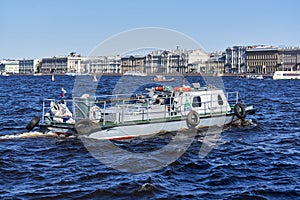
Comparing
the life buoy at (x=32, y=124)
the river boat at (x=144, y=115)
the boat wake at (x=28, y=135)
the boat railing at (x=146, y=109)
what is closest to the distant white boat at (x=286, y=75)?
the river boat at (x=144, y=115)

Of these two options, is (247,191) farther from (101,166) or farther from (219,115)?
(219,115)

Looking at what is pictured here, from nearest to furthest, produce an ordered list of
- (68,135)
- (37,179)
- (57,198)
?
(57,198), (37,179), (68,135)

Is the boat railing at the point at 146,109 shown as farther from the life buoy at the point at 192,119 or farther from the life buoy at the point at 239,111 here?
the life buoy at the point at 239,111

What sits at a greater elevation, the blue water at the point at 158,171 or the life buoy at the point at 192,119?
the life buoy at the point at 192,119

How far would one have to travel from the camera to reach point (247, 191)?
16.6 metres

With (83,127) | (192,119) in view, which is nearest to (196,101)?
(192,119)

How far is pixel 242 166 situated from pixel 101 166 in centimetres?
530

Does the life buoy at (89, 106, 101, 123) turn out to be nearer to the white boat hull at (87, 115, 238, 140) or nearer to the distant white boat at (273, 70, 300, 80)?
the white boat hull at (87, 115, 238, 140)

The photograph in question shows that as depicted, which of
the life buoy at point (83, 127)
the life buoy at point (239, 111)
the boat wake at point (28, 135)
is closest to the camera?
the life buoy at point (83, 127)

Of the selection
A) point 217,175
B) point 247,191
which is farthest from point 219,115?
point 247,191

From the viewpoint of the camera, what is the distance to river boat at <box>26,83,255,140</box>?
83.2 feet

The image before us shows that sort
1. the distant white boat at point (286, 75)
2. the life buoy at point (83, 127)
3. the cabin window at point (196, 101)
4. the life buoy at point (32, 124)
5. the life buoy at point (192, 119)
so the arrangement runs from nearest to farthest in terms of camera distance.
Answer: the life buoy at point (83, 127) < the life buoy at point (32, 124) < the life buoy at point (192, 119) < the cabin window at point (196, 101) < the distant white boat at point (286, 75)

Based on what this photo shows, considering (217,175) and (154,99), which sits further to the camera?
(154,99)

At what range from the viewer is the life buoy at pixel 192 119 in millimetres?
27266
